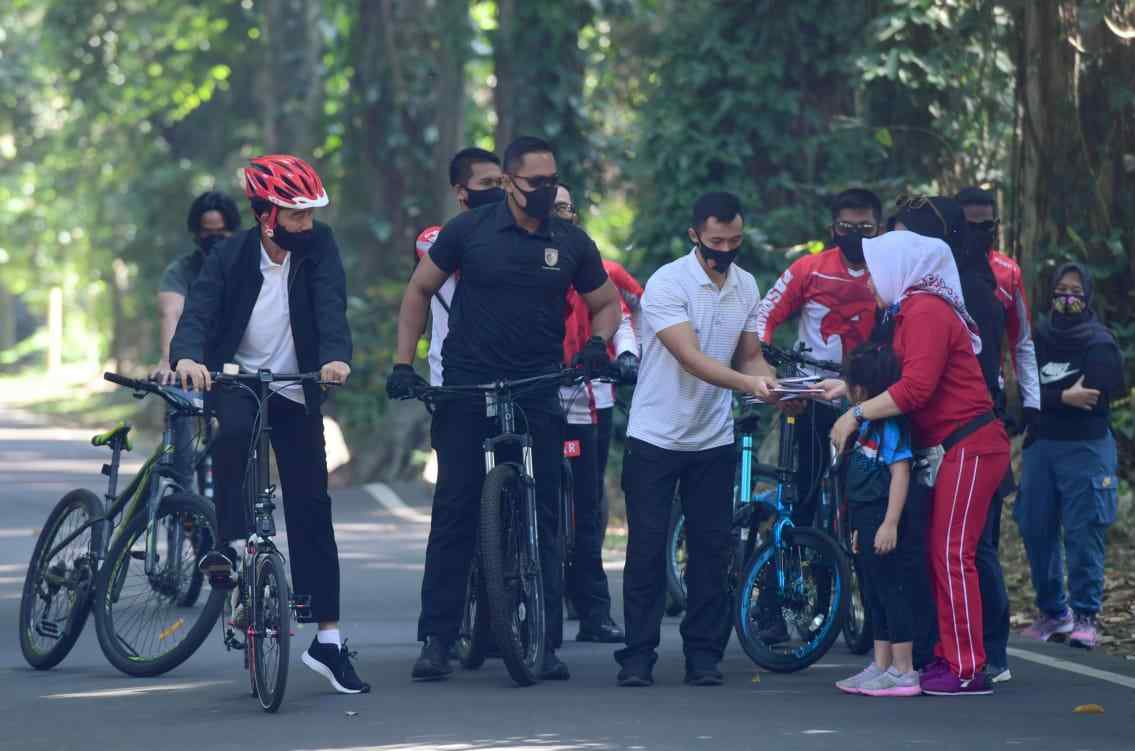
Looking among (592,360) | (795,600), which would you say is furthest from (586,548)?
(592,360)

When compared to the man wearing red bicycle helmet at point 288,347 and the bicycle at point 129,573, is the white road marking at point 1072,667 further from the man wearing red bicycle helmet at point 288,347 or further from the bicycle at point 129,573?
the bicycle at point 129,573

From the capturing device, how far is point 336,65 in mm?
26047

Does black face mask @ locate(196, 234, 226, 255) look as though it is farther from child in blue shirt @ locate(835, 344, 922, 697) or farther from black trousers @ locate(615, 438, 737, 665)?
child in blue shirt @ locate(835, 344, 922, 697)

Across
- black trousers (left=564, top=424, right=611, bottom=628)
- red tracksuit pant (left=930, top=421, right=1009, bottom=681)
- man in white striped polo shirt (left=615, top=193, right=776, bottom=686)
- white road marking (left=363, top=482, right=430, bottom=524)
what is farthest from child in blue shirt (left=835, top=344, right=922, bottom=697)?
white road marking (left=363, top=482, right=430, bottom=524)

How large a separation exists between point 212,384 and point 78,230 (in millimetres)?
47243

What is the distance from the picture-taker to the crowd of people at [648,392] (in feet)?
29.1

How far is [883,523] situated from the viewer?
29.2ft

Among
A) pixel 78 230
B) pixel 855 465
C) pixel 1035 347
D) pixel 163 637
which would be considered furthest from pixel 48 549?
pixel 78 230

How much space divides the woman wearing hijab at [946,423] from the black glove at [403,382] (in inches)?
65.0

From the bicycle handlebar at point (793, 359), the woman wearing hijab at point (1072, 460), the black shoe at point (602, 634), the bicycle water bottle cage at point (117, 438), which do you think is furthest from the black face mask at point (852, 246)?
the bicycle water bottle cage at point (117, 438)

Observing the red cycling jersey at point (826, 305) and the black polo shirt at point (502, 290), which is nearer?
the black polo shirt at point (502, 290)

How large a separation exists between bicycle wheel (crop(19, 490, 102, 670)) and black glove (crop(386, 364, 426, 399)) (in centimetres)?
152

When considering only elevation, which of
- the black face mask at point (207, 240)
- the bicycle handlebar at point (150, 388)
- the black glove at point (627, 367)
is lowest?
the bicycle handlebar at point (150, 388)

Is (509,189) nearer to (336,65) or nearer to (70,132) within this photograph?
(336,65)
